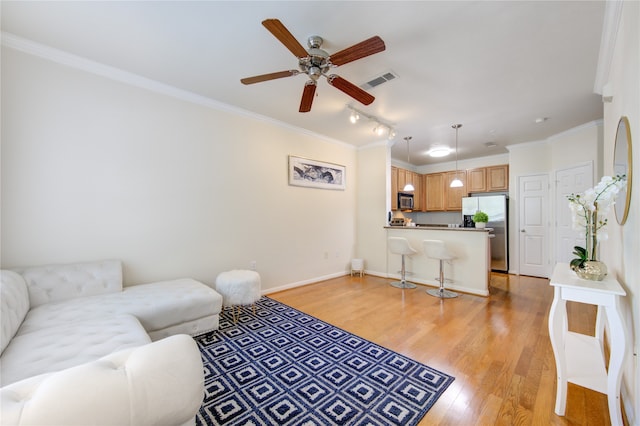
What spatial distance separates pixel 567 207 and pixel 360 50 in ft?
16.3

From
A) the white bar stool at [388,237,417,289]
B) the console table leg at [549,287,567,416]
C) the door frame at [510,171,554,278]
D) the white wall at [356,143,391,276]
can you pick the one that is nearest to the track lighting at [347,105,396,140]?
the white wall at [356,143,391,276]

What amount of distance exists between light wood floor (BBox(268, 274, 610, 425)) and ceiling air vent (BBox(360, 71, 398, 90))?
2709mm

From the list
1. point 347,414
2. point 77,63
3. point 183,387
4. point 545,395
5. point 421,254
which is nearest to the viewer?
point 183,387

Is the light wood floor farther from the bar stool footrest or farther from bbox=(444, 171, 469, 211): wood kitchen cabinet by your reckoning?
bbox=(444, 171, 469, 211): wood kitchen cabinet

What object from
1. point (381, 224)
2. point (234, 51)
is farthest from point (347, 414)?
point (381, 224)

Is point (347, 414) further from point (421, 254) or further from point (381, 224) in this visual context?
point (381, 224)

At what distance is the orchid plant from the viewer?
5.40ft

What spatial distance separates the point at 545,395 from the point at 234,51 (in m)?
3.65

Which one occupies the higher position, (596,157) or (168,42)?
(168,42)

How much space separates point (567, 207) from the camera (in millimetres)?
4492

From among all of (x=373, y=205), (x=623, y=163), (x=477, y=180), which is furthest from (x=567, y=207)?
(x=623, y=163)

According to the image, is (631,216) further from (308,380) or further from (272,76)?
(272,76)

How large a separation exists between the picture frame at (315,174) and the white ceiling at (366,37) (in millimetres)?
1003

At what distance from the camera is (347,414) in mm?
1575
